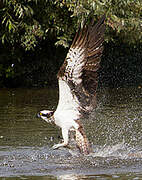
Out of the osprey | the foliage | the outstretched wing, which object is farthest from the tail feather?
the foliage

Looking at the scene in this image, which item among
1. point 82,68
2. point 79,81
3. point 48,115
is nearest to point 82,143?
point 48,115

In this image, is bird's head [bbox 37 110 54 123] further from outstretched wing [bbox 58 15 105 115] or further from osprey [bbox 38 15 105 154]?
outstretched wing [bbox 58 15 105 115]

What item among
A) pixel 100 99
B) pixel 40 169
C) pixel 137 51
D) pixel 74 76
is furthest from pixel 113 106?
pixel 137 51

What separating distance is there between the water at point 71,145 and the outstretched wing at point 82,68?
47cm

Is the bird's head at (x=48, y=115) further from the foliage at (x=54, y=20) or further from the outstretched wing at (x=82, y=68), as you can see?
the foliage at (x=54, y=20)

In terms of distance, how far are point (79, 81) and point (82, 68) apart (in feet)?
0.63

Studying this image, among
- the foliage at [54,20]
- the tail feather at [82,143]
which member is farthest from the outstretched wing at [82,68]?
the foliage at [54,20]

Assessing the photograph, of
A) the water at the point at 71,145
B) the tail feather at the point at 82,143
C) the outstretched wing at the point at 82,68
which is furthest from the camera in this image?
the tail feather at the point at 82,143

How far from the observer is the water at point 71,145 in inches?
270

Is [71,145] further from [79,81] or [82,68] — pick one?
→ [82,68]

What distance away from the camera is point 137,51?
62.7 feet

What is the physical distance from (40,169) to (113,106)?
5462 millimetres

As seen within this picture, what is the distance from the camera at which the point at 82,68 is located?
7.75 meters

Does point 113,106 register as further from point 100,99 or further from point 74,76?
point 74,76
